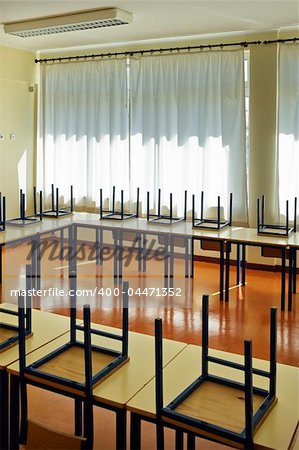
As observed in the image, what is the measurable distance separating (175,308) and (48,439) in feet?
11.7

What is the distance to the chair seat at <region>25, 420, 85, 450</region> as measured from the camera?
1790 mm

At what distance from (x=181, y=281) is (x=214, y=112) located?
221cm

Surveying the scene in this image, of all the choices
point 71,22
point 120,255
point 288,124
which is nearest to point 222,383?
point 71,22

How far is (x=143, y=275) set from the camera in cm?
652

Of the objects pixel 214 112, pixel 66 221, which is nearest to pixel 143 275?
pixel 66 221

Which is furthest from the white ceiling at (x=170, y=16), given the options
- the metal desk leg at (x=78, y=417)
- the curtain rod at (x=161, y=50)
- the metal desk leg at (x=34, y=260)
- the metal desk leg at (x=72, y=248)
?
the metal desk leg at (x=78, y=417)

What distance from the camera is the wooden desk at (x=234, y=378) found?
6.06 ft

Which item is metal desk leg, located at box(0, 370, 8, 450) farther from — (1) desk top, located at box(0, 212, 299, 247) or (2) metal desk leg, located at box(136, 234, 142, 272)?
(2) metal desk leg, located at box(136, 234, 142, 272)

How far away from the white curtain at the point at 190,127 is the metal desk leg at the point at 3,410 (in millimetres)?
4760

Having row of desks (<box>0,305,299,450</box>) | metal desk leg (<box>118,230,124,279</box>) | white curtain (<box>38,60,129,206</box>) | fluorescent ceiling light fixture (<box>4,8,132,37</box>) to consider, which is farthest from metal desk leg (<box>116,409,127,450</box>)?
white curtain (<box>38,60,129,206</box>)

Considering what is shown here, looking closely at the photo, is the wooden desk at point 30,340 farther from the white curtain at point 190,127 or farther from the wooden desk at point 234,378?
the white curtain at point 190,127

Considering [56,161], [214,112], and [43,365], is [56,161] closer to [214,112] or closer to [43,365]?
[214,112]

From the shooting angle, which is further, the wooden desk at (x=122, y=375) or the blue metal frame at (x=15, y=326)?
the blue metal frame at (x=15, y=326)

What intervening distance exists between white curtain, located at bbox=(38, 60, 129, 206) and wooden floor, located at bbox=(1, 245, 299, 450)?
1.27 meters
